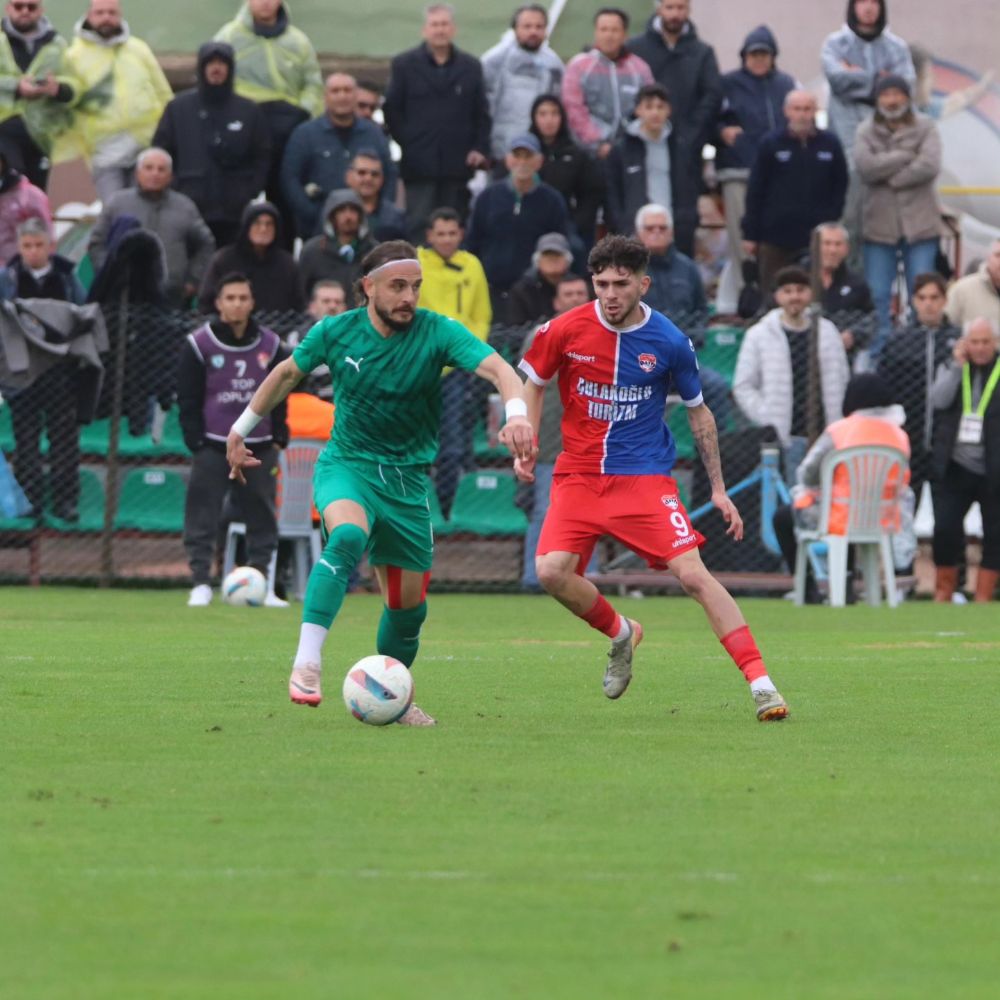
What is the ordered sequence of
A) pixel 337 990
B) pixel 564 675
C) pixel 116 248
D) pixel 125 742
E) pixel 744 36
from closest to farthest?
pixel 337 990, pixel 125 742, pixel 564 675, pixel 116 248, pixel 744 36

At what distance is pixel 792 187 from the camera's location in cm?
2017

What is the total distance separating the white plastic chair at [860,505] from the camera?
1838 cm

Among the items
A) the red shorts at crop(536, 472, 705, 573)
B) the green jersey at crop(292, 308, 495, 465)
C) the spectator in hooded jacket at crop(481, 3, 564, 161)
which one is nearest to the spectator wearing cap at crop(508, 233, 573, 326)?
the spectator in hooded jacket at crop(481, 3, 564, 161)

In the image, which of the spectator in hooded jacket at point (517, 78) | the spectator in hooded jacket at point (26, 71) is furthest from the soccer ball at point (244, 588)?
the spectator in hooded jacket at point (517, 78)

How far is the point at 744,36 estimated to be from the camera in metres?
24.0

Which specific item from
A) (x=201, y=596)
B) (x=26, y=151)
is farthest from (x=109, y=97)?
(x=201, y=596)

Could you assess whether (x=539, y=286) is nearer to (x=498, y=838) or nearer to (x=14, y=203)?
(x=14, y=203)

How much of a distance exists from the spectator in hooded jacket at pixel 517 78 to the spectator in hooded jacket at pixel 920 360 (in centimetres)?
385

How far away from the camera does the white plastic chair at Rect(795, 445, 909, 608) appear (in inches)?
723

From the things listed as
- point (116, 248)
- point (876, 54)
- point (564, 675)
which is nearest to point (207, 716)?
point (564, 675)

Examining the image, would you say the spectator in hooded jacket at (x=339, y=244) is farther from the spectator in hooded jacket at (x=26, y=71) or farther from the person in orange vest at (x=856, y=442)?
the person in orange vest at (x=856, y=442)

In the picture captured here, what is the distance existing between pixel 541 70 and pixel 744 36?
420cm

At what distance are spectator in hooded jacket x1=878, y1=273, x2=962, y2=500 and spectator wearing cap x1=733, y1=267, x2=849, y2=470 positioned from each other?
1.51 ft

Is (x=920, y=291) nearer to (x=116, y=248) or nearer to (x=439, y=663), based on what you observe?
(x=116, y=248)
